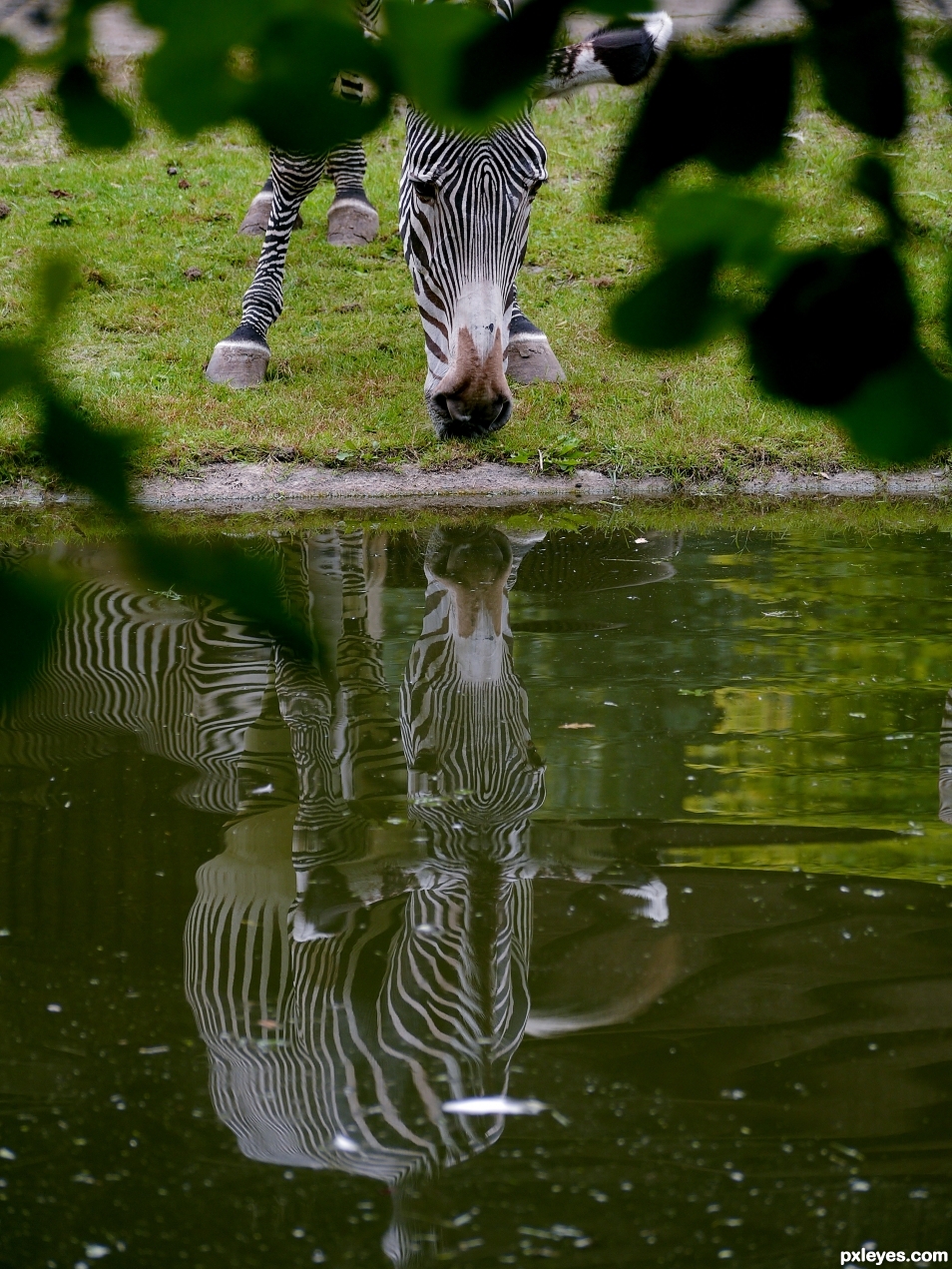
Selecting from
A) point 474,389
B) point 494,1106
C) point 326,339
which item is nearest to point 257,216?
point 326,339

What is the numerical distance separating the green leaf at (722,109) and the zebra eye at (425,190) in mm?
5173

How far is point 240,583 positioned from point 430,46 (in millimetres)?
424

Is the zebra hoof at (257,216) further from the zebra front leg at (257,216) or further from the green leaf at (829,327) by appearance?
the green leaf at (829,327)

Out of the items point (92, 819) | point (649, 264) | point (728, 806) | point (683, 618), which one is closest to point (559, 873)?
point (728, 806)

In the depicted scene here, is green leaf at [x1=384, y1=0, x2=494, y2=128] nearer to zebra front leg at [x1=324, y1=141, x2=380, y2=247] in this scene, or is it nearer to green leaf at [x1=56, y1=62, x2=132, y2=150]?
green leaf at [x1=56, y1=62, x2=132, y2=150]

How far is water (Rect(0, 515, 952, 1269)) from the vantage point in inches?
86.4

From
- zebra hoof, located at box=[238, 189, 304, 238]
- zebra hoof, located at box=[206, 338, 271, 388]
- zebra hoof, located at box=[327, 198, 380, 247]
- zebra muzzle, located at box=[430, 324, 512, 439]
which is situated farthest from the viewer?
zebra hoof, located at box=[238, 189, 304, 238]

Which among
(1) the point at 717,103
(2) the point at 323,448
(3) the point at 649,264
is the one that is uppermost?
(1) the point at 717,103

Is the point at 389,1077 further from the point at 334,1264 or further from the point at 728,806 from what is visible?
the point at 728,806

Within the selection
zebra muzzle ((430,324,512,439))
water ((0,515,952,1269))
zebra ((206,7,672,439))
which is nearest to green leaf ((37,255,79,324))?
water ((0,515,952,1269))

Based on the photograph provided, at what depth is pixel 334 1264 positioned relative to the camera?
Answer: 208cm

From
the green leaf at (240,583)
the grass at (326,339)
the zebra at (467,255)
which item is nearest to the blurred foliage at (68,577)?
the green leaf at (240,583)

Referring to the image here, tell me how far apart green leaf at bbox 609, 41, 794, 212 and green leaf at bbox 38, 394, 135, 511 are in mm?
535

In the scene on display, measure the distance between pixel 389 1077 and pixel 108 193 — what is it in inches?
371
